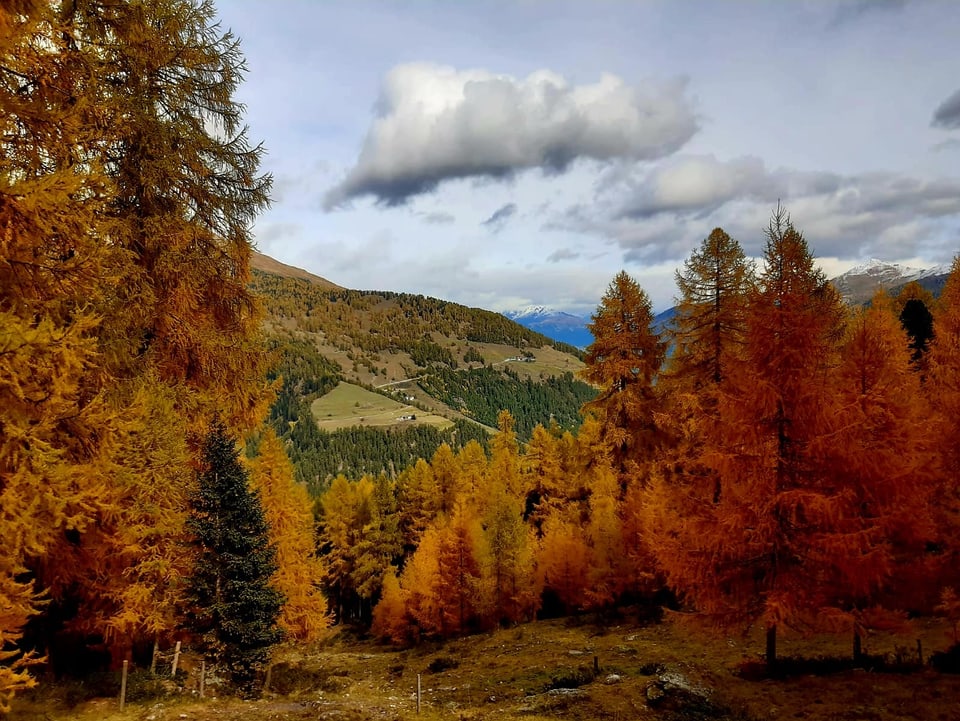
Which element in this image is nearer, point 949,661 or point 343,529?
point 949,661

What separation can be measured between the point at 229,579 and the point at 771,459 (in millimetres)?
16897

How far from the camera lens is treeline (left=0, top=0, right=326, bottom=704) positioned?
7367mm

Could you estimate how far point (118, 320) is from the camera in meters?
11.3

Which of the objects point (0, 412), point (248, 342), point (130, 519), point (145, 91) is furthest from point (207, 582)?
point (145, 91)

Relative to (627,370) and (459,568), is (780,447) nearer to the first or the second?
(627,370)

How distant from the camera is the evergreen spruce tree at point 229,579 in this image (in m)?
17.3

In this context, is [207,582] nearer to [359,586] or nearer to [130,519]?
[130,519]

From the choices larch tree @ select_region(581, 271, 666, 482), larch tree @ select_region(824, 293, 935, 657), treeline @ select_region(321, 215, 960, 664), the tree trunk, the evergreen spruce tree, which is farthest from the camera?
larch tree @ select_region(581, 271, 666, 482)

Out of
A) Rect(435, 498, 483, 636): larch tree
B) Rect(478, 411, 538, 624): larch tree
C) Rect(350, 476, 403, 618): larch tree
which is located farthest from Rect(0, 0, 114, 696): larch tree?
Rect(350, 476, 403, 618): larch tree

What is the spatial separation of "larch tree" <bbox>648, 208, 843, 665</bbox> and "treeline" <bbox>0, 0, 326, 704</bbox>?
12.3m

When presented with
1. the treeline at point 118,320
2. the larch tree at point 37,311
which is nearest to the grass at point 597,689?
the treeline at point 118,320

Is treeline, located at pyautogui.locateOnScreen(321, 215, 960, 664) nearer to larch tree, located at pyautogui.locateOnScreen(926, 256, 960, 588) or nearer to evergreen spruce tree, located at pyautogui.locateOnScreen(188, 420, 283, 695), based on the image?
larch tree, located at pyautogui.locateOnScreen(926, 256, 960, 588)

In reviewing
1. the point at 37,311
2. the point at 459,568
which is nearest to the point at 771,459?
the point at 37,311

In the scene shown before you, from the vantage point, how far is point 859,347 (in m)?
15.8
